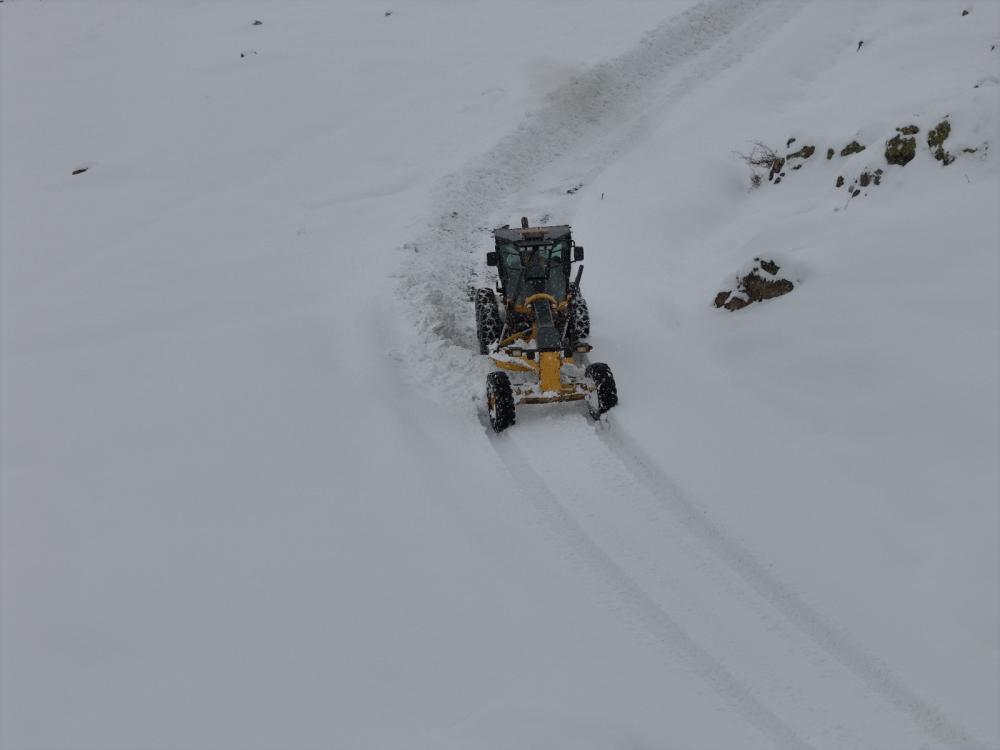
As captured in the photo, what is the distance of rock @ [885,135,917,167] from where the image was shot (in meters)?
10.8

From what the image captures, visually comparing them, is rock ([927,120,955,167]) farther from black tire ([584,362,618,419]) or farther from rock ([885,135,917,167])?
black tire ([584,362,618,419])

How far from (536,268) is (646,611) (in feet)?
17.6

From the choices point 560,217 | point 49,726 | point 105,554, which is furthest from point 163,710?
point 560,217

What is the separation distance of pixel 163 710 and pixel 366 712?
128cm

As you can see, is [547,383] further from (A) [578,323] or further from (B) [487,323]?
(B) [487,323]

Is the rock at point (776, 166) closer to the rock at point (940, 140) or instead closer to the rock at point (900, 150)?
the rock at point (900, 150)

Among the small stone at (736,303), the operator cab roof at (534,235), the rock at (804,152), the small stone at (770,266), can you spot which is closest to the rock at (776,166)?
the rock at (804,152)

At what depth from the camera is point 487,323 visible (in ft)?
34.3

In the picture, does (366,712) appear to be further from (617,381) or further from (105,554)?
(617,381)

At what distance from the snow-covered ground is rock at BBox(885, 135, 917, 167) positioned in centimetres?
27

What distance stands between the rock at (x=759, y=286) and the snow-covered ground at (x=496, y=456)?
0.53 feet

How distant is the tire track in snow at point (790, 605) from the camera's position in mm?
5085

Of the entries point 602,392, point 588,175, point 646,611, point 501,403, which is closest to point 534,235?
point 602,392

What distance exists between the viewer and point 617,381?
378 inches
